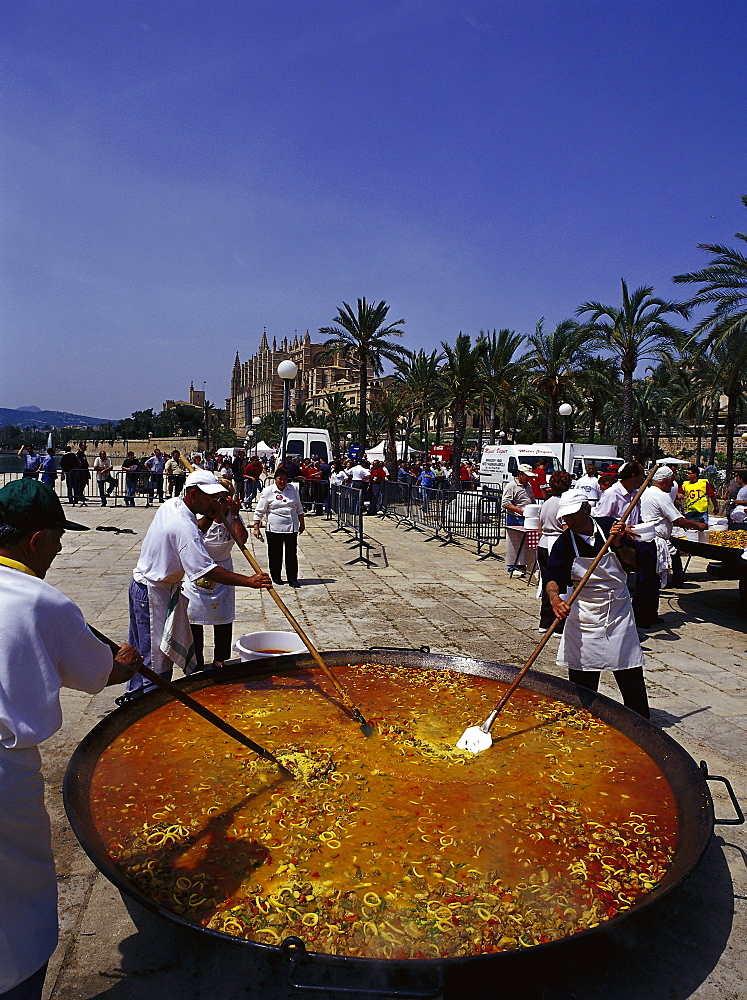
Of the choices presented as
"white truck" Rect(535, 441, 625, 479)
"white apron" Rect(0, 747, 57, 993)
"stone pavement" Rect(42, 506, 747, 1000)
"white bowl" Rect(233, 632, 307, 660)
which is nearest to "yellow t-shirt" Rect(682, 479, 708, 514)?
"stone pavement" Rect(42, 506, 747, 1000)

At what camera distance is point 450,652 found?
22.4 ft

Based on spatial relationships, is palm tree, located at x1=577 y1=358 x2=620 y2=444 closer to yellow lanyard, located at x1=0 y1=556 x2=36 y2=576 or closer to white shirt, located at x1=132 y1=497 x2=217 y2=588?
white shirt, located at x1=132 y1=497 x2=217 y2=588

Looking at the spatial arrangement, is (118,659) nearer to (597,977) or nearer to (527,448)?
(597,977)

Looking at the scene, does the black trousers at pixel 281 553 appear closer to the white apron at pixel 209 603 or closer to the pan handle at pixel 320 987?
the white apron at pixel 209 603

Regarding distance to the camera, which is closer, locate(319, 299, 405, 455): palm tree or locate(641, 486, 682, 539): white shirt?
locate(641, 486, 682, 539): white shirt

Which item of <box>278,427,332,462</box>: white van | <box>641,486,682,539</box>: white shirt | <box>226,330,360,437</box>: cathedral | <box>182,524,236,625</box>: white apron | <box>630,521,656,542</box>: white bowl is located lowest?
<box>182,524,236,625</box>: white apron

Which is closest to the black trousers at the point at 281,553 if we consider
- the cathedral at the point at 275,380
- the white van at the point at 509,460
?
the white van at the point at 509,460

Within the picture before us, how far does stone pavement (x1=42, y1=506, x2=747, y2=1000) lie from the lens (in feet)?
8.04

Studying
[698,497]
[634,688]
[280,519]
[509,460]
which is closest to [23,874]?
[634,688]

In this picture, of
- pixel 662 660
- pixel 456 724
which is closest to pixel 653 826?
pixel 456 724

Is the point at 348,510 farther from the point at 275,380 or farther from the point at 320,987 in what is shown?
the point at 275,380

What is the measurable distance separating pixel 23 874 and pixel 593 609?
11.7ft

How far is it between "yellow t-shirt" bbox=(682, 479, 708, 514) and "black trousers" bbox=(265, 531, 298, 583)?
7.06 meters

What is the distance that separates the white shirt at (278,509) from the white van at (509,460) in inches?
463
